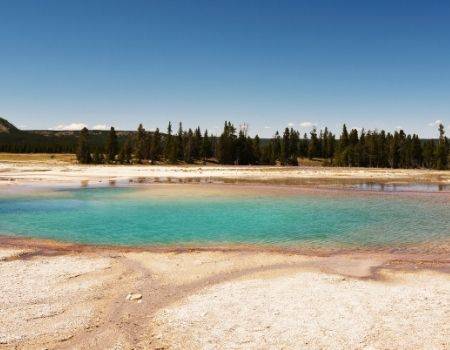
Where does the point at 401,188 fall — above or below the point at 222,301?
above

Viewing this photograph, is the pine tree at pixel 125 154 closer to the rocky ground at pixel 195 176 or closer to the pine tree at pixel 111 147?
the pine tree at pixel 111 147

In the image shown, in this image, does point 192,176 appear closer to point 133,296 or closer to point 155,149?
point 133,296

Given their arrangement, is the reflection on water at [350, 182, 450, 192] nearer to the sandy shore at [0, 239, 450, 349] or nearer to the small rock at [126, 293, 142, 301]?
the sandy shore at [0, 239, 450, 349]

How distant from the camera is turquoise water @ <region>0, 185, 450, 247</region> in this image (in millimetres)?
22422

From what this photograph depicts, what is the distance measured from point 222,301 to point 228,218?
16.5 meters

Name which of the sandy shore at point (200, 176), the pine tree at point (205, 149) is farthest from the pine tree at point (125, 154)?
the sandy shore at point (200, 176)

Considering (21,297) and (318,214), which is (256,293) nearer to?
(21,297)

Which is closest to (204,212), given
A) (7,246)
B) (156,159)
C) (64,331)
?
(7,246)

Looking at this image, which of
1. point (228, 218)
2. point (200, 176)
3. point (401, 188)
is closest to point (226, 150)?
point (200, 176)

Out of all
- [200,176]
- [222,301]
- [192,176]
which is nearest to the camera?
[222,301]

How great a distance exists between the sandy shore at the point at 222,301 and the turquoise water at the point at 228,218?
4374 mm

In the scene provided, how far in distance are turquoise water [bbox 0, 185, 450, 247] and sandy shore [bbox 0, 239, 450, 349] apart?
14.3 feet

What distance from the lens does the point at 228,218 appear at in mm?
28734

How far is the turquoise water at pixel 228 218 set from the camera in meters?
22.4
